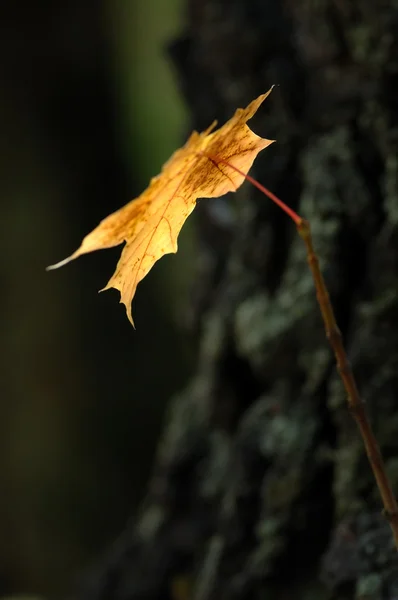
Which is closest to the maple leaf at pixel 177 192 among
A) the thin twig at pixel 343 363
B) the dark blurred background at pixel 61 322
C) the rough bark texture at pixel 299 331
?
the thin twig at pixel 343 363

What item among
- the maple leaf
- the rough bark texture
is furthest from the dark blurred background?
the maple leaf

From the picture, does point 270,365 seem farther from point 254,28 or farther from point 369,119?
point 254,28

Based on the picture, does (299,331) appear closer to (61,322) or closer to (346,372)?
(346,372)

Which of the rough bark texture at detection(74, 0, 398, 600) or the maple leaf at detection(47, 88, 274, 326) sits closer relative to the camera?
the maple leaf at detection(47, 88, 274, 326)

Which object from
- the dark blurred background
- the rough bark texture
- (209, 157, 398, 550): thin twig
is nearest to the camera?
(209, 157, 398, 550): thin twig

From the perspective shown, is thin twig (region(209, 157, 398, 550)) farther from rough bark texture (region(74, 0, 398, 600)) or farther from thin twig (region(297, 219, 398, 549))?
rough bark texture (region(74, 0, 398, 600))

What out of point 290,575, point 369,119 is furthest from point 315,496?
point 369,119
